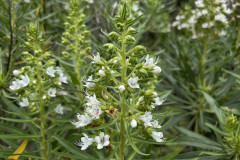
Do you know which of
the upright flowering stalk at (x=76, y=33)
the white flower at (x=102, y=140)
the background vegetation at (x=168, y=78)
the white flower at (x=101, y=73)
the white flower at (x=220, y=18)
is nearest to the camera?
the white flower at (x=101, y=73)

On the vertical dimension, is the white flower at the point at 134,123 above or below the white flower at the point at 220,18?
below

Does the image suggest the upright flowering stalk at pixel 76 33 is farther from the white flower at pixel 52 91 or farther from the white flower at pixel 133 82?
the white flower at pixel 133 82

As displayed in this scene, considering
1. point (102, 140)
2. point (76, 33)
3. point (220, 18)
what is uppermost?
point (76, 33)

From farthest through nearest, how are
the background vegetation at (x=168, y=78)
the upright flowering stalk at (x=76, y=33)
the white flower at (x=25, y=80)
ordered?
the upright flowering stalk at (x=76, y=33) → the background vegetation at (x=168, y=78) → the white flower at (x=25, y=80)

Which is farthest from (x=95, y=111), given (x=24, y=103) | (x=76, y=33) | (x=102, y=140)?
(x=76, y=33)

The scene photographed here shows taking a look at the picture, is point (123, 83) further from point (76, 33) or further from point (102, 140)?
point (76, 33)

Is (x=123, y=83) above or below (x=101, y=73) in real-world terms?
below

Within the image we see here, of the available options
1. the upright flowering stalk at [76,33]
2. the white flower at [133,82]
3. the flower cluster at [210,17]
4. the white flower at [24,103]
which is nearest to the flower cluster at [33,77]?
the white flower at [24,103]

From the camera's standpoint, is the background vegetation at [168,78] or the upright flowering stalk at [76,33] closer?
the background vegetation at [168,78]

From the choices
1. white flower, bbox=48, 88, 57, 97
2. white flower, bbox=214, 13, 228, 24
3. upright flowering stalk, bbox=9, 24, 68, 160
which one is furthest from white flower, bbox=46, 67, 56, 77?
white flower, bbox=214, 13, 228, 24

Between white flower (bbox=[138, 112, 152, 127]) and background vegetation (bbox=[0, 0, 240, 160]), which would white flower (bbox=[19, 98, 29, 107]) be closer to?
background vegetation (bbox=[0, 0, 240, 160])

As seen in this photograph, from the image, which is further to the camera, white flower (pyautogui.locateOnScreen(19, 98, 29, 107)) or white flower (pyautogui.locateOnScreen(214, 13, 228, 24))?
white flower (pyautogui.locateOnScreen(214, 13, 228, 24))
